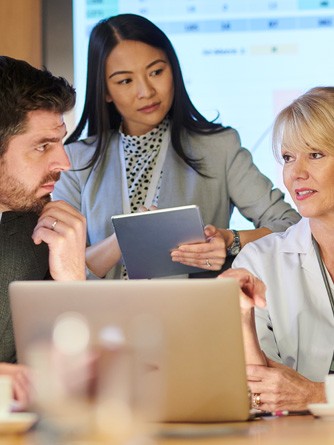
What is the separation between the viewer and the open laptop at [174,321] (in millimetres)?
1295

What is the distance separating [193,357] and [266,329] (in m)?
1.01

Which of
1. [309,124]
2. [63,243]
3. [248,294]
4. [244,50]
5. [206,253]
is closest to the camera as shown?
[248,294]

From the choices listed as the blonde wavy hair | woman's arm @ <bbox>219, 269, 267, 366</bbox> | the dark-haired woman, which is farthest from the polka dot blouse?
woman's arm @ <bbox>219, 269, 267, 366</bbox>

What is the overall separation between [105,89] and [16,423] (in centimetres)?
185

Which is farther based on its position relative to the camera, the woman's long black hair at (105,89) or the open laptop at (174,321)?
the woman's long black hair at (105,89)

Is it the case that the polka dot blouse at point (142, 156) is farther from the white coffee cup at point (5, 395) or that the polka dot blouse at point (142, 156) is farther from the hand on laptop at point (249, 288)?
the white coffee cup at point (5, 395)

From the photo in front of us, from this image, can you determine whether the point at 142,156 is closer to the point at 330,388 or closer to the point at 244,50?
the point at 244,50

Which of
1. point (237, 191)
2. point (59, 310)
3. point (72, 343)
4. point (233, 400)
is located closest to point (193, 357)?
point (233, 400)

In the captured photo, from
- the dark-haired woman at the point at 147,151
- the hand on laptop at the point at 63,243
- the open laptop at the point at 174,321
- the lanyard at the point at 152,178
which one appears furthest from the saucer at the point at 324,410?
the lanyard at the point at 152,178

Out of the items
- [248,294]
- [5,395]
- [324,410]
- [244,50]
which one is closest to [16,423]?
[5,395]

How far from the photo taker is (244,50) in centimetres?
335

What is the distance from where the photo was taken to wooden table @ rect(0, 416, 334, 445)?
3.90 feet

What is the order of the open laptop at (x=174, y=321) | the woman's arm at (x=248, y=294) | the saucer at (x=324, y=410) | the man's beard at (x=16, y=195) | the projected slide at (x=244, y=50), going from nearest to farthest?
the open laptop at (x=174, y=321) → the saucer at (x=324, y=410) → the woman's arm at (x=248, y=294) → the man's beard at (x=16, y=195) → the projected slide at (x=244, y=50)

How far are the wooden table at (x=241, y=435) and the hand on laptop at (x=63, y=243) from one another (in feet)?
3.20
